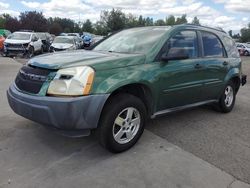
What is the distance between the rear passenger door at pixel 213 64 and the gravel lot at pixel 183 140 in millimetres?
578

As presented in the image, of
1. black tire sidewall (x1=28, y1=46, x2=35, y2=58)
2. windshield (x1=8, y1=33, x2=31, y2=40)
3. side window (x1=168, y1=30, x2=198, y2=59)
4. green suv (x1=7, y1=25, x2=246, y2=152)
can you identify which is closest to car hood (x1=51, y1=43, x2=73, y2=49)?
black tire sidewall (x1=28, y1=46, x2=35, y2=58)

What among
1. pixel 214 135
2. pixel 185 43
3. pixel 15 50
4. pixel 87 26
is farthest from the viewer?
pixel 87 26

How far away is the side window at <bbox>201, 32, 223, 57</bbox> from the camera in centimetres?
552

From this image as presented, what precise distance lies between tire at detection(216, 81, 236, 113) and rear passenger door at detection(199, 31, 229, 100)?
0.28m

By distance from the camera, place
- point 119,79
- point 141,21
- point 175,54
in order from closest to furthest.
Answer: point 119,79 → point 175,54 → point 141,21

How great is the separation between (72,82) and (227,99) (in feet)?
12.9

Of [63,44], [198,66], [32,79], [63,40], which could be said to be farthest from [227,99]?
[63,40]

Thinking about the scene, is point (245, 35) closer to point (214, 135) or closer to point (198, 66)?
point (198, 66)

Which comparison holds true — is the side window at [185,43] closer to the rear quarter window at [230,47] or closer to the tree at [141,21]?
the rear quarter window at [230,47]

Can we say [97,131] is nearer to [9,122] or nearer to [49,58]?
[49,58]

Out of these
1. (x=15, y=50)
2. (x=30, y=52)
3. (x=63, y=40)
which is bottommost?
(x=30, y=52)

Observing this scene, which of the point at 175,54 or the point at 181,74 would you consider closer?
the point at 175,54

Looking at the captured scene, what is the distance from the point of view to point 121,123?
4055 millimetres

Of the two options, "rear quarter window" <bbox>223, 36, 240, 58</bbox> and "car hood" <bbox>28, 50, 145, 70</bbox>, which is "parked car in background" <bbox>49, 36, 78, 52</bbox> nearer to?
"rear quarter window" <bbox>223, 36, 240, 58</bbox>
